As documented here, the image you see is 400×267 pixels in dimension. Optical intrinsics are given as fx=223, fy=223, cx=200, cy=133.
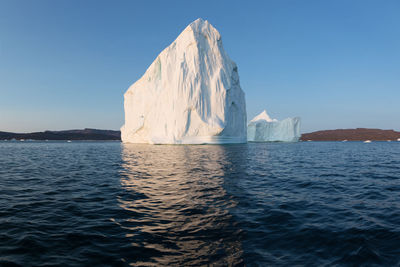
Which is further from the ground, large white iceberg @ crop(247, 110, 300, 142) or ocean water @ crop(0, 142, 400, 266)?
large white iceberg @ crop(247, 110, 300, 142)

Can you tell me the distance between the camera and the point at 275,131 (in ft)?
218

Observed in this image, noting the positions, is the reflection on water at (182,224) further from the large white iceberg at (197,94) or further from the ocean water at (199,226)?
the large white iceberg at (197,94)

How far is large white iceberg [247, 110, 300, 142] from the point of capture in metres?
63.5

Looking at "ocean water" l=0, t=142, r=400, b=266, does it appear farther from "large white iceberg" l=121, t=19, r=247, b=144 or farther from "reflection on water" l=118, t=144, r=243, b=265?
"large white iceberg" l=121, t=19, r=247, b=144

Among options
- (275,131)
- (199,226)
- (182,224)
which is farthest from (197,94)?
(275,131)

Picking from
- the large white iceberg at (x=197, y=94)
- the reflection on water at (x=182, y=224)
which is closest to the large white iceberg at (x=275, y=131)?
the large white iceberg at (x=197, y=94)

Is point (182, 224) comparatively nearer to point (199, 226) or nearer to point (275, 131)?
point (199, 226)

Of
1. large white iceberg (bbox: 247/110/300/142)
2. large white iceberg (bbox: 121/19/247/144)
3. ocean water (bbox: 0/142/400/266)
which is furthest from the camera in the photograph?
large white iceberg (bbox: 247/110/300/142)

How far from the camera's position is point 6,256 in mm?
3059

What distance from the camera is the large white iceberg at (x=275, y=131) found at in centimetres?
6350

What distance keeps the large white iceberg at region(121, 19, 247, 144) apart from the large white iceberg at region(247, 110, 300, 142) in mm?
21670

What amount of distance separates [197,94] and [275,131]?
123ft

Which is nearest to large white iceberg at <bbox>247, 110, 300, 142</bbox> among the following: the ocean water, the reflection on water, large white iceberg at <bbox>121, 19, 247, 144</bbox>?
large white iceberg at <bbox>121, 19, 247, 144</bbox>

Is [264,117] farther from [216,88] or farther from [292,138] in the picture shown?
[216,88]
